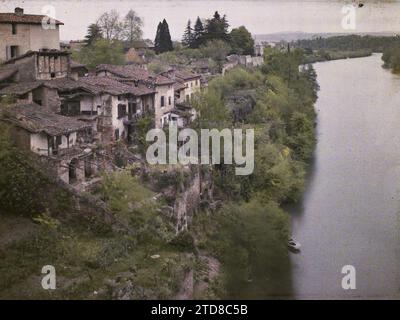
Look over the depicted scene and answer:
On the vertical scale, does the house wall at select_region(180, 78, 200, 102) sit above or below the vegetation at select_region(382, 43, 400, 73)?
below

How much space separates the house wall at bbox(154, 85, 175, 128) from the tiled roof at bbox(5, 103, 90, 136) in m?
2.70

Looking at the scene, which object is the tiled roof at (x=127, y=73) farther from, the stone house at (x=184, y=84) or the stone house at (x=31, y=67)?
the stone house at (x=31, y=67)

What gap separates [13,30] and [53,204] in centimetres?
454

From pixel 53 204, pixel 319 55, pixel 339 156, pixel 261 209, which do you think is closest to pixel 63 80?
pixel 53 204

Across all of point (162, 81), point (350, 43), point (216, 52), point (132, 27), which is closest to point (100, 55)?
point (162, 81)

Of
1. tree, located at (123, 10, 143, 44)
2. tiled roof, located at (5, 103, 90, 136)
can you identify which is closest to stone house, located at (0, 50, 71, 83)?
tiled roof, located at (5, 103, 90, 136)

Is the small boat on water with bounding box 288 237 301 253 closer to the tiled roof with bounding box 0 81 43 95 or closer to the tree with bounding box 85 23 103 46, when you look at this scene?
the tiled roof with bounding box 0 81 43 95

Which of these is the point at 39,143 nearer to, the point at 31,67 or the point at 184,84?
the point at 31,67

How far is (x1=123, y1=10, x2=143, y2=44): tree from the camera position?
61.2 ft

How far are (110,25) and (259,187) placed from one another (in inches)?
367

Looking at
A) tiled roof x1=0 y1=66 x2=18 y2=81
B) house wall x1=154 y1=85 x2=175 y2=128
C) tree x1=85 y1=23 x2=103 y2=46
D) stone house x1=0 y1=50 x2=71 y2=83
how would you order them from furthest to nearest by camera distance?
tree x1=85 y1=23 x2=103 y2=46 → house wall x1=154 y1=85 x2=175 y2=128 → stone house x1=0 y1=50 x2=71 y2=83 → tiled roof x1=0 y1=66 x2=18 y2=81

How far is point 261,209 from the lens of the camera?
28.8 ft
